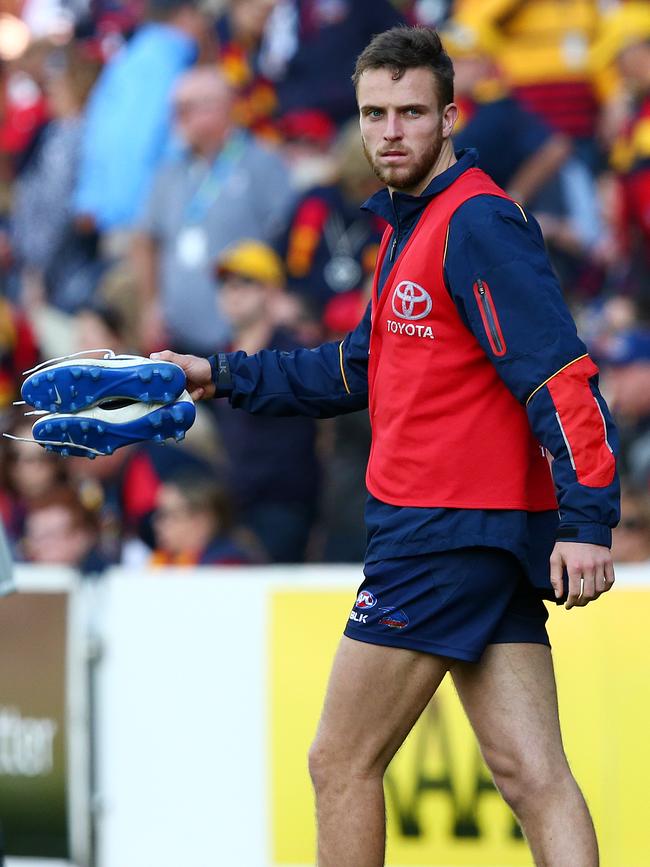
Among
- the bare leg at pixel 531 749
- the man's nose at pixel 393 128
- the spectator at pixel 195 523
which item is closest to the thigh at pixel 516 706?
the bare leg at pixel 531 749

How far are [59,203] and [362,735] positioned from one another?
6506 millimetres

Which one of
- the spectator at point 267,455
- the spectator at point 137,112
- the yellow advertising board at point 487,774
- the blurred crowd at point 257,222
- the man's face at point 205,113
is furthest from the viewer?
the spectator at point 137,112

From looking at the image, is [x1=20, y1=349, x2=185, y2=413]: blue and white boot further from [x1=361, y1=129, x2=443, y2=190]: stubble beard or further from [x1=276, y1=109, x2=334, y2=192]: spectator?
[x1=276, y1=109, x2=334, y2=192]: spectator

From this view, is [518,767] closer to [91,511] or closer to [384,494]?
[384,494]

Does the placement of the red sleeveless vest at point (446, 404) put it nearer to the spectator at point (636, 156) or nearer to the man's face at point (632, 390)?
the man's face at point (632, 390)

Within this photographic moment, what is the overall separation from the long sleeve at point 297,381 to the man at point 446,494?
0.28 metres

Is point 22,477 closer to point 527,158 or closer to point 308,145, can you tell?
point 308,145

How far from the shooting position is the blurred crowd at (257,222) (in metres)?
7.00

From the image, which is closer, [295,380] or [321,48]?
[295,380]

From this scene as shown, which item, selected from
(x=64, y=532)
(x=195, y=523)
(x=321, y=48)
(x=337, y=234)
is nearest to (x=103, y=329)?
(x=64, y=532)

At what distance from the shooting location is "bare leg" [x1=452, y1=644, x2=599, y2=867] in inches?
136

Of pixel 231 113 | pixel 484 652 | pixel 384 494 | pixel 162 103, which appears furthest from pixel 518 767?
pixel 162 103

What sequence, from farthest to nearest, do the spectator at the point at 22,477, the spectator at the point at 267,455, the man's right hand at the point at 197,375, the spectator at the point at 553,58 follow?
the spectator at the point at 553,58
the spectator at the point at 22,477
the spectator at the point at 267,455
the man's right hand at the point at 197,375

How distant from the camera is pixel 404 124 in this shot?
11.3 ft
